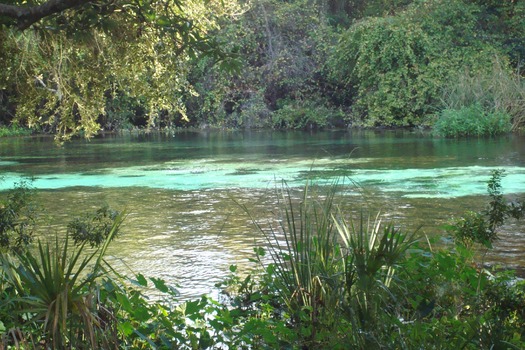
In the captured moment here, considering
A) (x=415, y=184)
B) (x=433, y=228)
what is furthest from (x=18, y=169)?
(x=433, y=228)

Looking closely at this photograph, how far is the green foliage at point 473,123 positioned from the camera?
24797 millimetres

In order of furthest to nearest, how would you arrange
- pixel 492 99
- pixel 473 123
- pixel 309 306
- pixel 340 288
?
pixel 492 99 < pixel 473 123 < pixel 309 306 < pixel 340 288

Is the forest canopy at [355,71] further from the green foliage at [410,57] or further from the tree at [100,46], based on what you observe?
the tree at [100,46]

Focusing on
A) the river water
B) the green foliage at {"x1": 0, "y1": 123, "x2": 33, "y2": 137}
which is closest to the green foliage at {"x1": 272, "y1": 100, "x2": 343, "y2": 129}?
the river water

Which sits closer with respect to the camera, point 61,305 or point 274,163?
point 61,305

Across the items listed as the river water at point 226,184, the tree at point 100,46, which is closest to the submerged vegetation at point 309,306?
the river water at point 226,184

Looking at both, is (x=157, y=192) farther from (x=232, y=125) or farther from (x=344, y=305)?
→ (x=232, y=125)

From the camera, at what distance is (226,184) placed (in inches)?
567

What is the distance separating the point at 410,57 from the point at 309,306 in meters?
25.7

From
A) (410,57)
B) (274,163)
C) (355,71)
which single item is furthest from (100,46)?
(355,71)

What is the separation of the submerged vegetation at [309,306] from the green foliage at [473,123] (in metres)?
19.7

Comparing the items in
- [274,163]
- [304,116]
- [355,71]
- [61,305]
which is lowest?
[274,163]

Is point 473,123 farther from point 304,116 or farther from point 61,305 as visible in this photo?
point 61,305

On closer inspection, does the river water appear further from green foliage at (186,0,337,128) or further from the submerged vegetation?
green foliage at (186,0,337,128)
